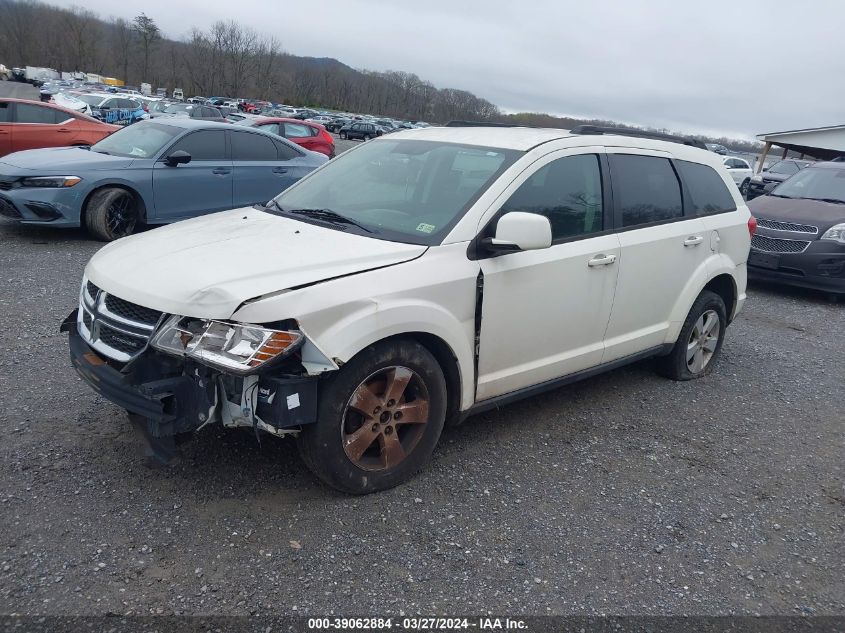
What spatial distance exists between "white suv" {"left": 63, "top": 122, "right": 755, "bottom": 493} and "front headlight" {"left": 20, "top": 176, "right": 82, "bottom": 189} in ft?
15.6

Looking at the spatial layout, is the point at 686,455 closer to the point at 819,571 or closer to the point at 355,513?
the point at 819,571

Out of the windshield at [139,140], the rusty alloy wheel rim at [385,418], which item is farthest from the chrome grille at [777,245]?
the windshield at [139,140]

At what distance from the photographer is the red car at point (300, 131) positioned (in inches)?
678

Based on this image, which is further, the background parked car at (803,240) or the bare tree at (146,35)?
the bare tree at (146,35)

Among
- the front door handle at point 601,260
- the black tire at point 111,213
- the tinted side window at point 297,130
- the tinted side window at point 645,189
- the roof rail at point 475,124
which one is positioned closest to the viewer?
the front door handle at point 601,260

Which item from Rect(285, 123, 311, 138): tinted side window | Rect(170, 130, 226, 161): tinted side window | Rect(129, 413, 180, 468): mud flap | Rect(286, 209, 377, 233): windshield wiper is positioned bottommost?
Rect(129, 413, 180, 468): mud flap

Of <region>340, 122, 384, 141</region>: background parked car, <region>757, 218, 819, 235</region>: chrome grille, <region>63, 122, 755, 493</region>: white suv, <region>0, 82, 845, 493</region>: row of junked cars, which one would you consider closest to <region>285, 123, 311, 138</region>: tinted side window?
<region>757, 218, 819, 235</region>: chrome grille

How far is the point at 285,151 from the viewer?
32.6ft

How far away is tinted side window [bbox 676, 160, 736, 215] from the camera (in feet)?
16.7

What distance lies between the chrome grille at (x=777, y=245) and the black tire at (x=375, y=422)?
7195mm

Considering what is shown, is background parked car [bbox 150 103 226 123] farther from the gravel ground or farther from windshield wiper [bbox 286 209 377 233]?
the gravel ground

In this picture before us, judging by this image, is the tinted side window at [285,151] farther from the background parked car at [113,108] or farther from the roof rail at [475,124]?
the background parked car at [113,108]

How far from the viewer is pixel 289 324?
2.94 m

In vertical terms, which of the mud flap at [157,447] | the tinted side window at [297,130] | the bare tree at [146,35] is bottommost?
the mud flap at [157,447]
